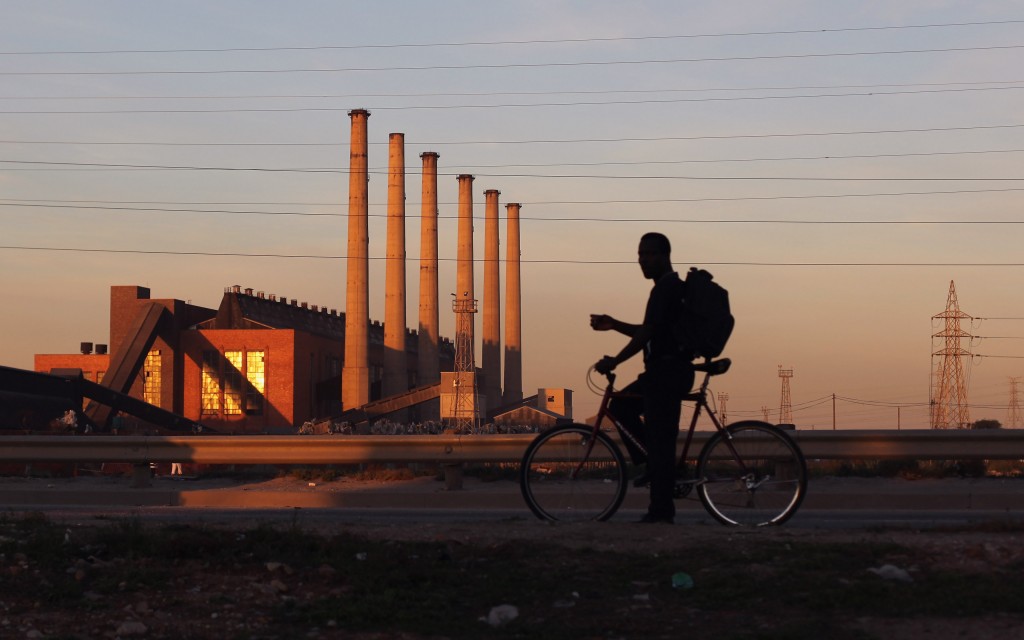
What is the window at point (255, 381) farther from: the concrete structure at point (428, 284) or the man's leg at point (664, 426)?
the man's leg at point (664, 426)

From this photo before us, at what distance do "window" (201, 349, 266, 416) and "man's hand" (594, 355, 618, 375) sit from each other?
2646 inches

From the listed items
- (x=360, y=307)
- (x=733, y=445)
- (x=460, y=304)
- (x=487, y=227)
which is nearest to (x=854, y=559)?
(x=733, y=445)

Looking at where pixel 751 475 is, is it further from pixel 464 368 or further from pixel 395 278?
pixel 464 368

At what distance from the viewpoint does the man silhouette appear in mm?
7906

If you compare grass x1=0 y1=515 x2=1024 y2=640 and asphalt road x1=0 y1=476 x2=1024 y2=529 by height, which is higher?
grass x1=0 y1=515 x2=1024 y2=640

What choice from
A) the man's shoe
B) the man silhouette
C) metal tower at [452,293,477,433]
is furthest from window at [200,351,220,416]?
the man's shoe

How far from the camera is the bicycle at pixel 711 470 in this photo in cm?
806

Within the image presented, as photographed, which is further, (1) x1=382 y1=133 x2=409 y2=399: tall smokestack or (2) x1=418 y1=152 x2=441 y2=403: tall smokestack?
(2) x1=418 y1=152 x2=441 y2=403: tall smokestack

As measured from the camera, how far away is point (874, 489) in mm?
14922

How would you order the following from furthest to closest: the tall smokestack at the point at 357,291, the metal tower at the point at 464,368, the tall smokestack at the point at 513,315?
the tall smokestack at the point at 513,315
the metal tower at the point at 464,368
the tall smokestack at the point at 357,291

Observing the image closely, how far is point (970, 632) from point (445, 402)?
67834 mm

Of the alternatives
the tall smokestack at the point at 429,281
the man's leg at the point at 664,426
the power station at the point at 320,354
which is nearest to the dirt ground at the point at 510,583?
the man's leg at the point at 664,426

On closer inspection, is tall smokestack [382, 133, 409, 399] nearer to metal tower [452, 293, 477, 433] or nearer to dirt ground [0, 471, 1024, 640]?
metal tower [452, 293, 477, 433]

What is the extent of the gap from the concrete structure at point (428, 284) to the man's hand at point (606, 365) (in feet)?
224
